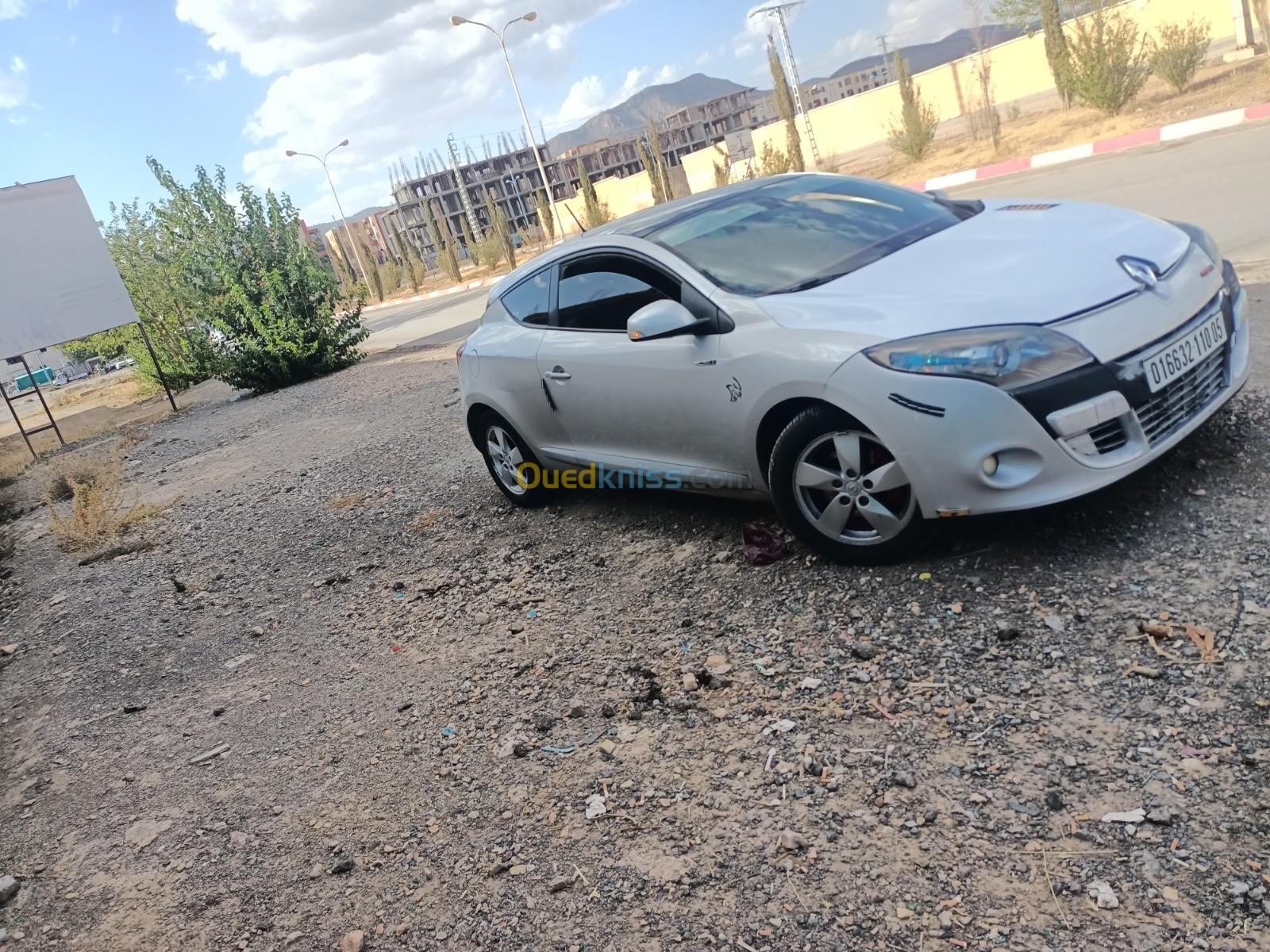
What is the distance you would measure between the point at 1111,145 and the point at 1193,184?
6.62m

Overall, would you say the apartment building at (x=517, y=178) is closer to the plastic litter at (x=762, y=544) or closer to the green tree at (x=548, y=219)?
the green tree at (x=548, y=219)

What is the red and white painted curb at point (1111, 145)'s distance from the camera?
14.6 meters

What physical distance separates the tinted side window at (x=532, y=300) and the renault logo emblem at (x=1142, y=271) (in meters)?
2.86

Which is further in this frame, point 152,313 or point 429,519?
point 152,313

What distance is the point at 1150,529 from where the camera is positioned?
11.6 feet

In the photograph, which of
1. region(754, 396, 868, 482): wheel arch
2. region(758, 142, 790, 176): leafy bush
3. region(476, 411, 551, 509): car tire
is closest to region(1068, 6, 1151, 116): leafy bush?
region(758, 142, 790, 176): leafy bush

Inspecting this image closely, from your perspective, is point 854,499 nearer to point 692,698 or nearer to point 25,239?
point 692,698

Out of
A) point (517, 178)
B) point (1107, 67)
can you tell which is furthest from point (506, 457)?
point (517, 178)

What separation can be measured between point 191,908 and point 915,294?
3.30 m

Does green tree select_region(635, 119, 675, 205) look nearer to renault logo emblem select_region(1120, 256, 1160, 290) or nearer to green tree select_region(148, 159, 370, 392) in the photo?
green tree select_region(148, 159, 370, 392)

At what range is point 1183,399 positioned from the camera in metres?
3.46

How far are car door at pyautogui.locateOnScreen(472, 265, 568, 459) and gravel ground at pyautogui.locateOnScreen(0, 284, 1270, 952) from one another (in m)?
0.68

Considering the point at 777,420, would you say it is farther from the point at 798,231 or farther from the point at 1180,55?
the point at 1180,55

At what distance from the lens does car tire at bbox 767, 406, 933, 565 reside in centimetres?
358
